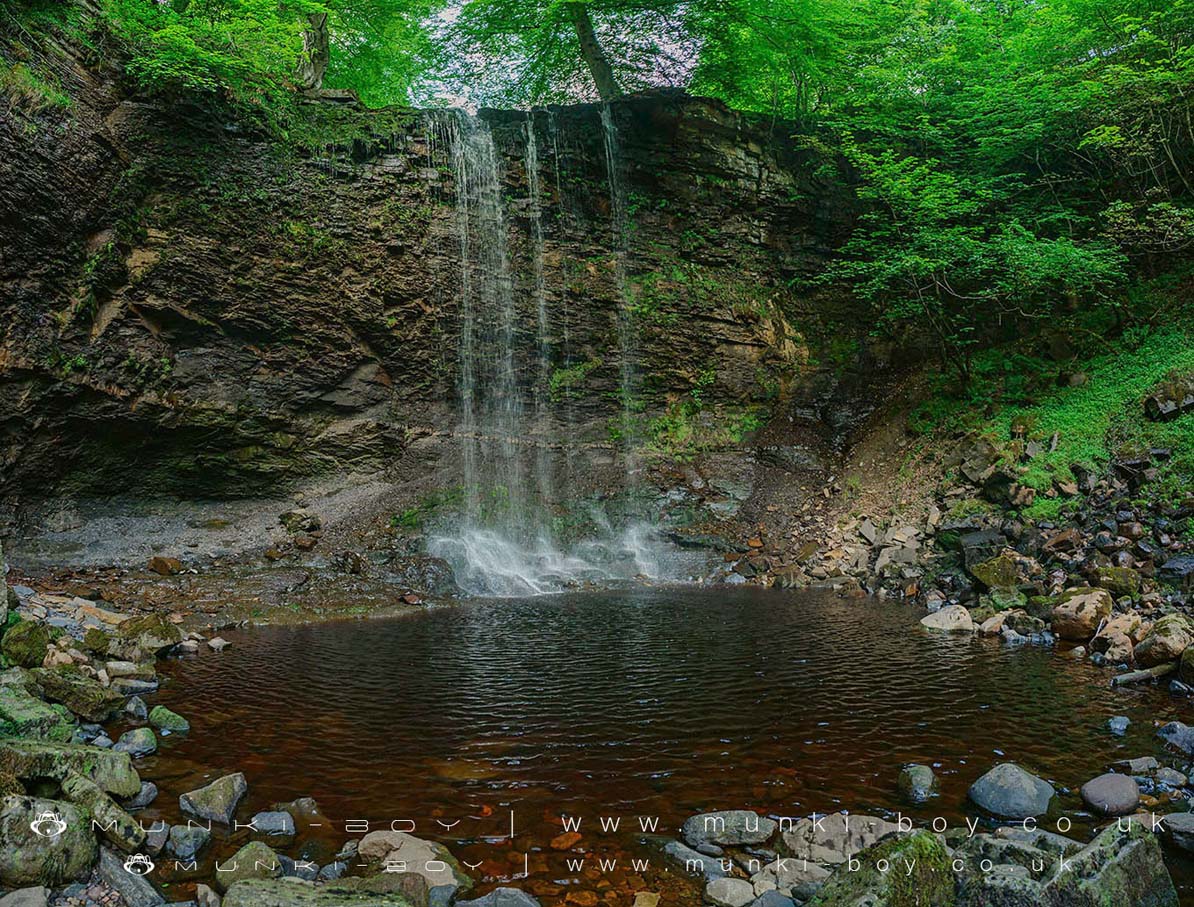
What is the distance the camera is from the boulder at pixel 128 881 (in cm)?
293

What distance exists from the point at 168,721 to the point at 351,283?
11236mm

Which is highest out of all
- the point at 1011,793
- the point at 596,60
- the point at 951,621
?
the point at 596,60

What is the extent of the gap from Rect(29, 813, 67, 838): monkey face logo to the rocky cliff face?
10237mm

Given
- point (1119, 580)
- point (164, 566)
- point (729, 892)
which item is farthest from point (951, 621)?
point (164, 566)

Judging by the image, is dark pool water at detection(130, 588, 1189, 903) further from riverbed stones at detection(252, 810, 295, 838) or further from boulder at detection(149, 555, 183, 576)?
boulder at detection(149, 555, 183, 576)

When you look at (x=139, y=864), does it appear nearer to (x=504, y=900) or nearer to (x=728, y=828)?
(x=504, y=900)

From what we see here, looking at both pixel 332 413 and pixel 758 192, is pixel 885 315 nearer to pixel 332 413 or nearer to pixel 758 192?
pixel 758 192

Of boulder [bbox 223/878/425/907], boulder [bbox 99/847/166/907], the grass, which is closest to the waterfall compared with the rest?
the grass

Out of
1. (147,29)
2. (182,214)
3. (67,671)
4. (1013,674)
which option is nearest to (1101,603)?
(1013,674)

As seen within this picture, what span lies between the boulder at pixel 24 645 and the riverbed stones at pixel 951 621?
9605mm

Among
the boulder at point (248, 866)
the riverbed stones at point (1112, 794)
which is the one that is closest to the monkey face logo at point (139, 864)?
the boulder at point (248, 866)

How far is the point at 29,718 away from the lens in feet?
14.4

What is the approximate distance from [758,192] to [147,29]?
45.2 ft

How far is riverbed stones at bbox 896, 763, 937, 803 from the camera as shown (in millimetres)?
3900
